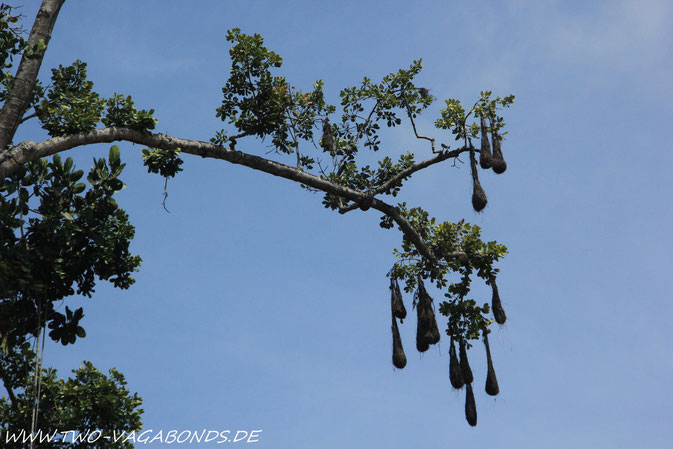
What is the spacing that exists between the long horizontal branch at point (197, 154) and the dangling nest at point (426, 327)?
1.81 metres

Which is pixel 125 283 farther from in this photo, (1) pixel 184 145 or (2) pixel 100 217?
(1) pixel 184 145

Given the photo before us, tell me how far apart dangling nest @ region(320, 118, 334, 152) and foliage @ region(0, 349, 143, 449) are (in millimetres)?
5927

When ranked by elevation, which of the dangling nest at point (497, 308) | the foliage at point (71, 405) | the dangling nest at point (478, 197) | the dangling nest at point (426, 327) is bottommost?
the foliage at point (71, 405)

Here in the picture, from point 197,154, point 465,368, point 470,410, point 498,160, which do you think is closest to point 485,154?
point 498,160

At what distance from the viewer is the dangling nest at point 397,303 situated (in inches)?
510

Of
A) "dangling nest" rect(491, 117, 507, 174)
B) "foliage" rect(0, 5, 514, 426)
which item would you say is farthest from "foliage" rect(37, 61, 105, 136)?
"dangling nest" rect(491, 117, 507, 174)

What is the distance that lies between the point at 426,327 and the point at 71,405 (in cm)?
676

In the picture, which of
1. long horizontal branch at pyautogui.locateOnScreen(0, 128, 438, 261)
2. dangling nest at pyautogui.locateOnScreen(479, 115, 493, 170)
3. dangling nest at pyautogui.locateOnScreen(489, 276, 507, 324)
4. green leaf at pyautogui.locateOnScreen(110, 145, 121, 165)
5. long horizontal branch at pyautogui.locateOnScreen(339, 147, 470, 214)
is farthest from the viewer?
long horizontal branch at pyautogui.locateOnScreen(339, 147, 470, 214)

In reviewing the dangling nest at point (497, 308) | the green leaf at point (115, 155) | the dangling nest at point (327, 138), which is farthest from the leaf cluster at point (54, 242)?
the dangling nest at point (497, 308)

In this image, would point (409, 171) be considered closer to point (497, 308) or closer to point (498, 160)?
point (498, 160)

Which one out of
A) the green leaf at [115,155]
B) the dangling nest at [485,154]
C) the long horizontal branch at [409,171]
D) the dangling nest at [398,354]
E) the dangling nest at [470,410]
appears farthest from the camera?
the long horizontal branch at [409,171]

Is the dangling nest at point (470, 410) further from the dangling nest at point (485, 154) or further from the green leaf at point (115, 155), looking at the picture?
the green leaf at point (115, 155)

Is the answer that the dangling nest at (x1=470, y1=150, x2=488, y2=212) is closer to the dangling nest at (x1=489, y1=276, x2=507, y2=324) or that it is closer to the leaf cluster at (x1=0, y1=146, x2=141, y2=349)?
the dangling nest at (x1=489, y1=276, x2=507, y2=324)

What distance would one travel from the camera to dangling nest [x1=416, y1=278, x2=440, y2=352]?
12.5 meters
